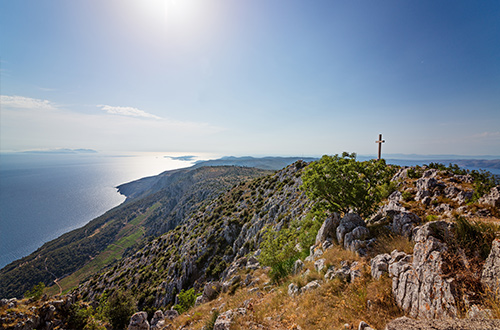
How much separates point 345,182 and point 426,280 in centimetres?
714

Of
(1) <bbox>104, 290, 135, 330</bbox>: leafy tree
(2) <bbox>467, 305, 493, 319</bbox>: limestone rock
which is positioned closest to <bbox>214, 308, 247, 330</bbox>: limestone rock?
(2) <bbox>467, 305, 493, 319</bbox>: limestone rock

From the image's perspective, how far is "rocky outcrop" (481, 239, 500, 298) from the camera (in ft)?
15.9

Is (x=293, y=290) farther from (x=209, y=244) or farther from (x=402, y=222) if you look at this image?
(x=209, y=244)

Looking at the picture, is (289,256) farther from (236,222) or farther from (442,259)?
(236,222)

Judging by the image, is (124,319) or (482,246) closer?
(482,246)

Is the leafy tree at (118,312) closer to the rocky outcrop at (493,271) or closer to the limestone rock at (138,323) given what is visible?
the limestone rock at (138,323)

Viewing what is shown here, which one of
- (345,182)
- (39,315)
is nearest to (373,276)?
(345,182)

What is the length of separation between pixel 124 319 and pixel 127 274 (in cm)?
4106

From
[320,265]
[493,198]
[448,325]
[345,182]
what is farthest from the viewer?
[345,182]

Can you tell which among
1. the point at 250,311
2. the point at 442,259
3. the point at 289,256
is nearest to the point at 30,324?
the point at 250,311

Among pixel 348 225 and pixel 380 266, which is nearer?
pixel 380 266

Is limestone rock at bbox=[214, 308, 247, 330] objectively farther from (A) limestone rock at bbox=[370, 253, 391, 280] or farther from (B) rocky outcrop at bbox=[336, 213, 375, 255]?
(B) rocky outcrop at bbox=[336, 213, 375, 255]

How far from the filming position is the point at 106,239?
135 m

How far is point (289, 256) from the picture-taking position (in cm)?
1523
